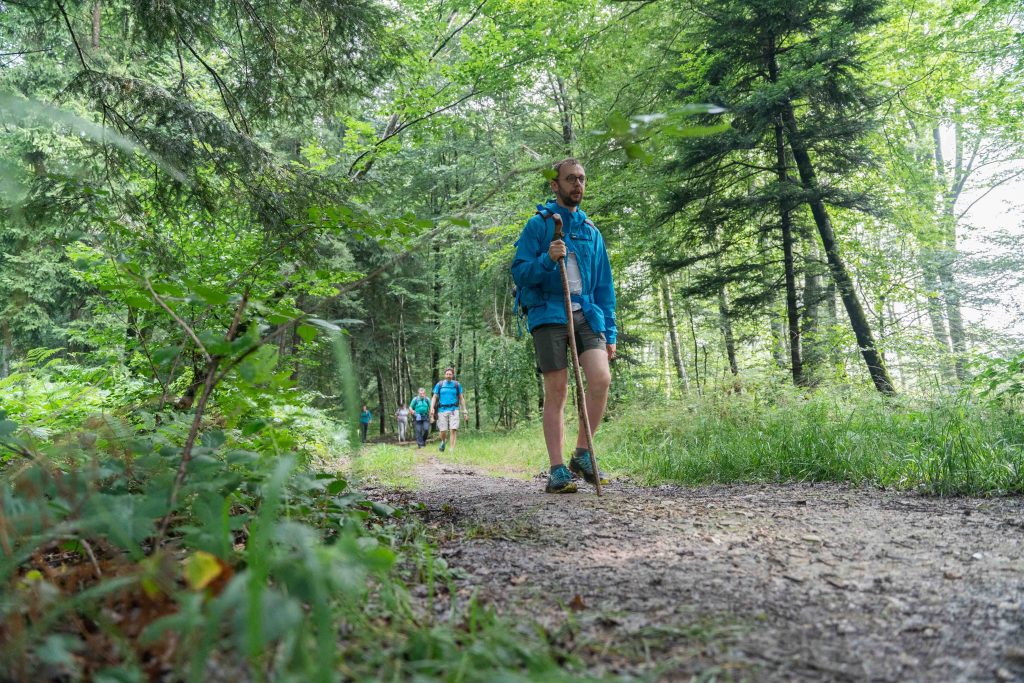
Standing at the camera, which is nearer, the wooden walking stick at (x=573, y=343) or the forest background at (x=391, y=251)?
the forest background at (x=391, y=251)

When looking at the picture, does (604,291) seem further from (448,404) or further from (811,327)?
(448,404)

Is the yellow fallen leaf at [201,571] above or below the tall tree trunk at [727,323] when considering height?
below

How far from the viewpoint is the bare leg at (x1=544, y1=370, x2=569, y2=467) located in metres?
4.12

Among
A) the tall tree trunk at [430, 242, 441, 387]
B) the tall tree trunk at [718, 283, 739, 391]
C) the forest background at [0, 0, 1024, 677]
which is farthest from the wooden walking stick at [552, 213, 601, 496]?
the tall tree trunk at [430, 242, 441, 387]

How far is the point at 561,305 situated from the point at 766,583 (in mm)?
2695

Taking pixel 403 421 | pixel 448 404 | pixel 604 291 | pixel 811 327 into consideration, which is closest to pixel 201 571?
pixel 604 291

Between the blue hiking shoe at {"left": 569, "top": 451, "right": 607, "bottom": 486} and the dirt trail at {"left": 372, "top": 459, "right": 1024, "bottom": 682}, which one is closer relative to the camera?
the dirt trail at {"left": 372, "top": 459, "right": 1024, "bottom": 682}

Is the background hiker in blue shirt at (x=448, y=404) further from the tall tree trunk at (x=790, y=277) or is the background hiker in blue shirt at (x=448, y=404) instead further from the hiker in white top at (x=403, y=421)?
the tall tree trunk at (x=790, y=277)

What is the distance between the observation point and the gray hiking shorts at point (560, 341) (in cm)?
416

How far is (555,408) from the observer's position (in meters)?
4.20

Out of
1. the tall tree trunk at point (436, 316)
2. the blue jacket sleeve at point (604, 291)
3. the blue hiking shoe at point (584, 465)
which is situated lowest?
the blue hiking shoe at point (584, 465)

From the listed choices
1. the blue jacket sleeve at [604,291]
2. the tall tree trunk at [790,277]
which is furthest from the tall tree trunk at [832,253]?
the blue jacket sleeve at [604,291]

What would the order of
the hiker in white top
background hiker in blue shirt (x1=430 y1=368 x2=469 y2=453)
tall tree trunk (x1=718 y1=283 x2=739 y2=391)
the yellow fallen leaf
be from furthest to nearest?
the hiker in white top, background hiker in blue shirt (x1=430 y1=368 x2=469 y2=453), tall tree trunk (x1=718 y1=283 x2=739 y2=391), the yellow fallen leaf

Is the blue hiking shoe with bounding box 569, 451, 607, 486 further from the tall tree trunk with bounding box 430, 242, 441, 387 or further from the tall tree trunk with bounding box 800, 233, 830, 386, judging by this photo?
the tall tree trunk with bounding box 430, 242, 441, 387
